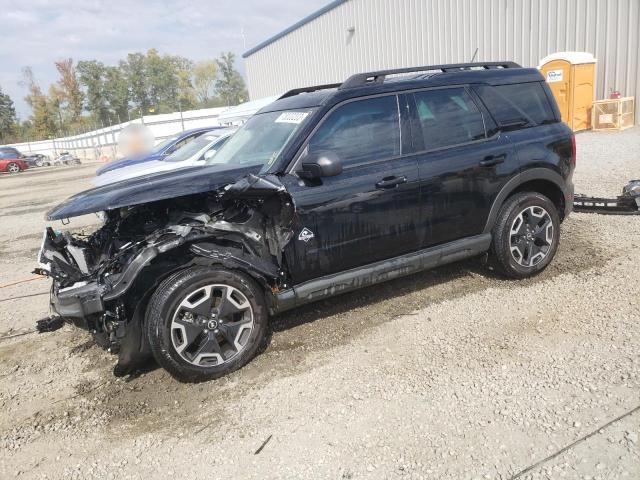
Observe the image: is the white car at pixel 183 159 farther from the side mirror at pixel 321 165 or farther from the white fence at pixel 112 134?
the white fence at pixel 112 134

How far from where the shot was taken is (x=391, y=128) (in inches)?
161

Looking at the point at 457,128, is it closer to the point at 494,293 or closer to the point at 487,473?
the point at 494,293

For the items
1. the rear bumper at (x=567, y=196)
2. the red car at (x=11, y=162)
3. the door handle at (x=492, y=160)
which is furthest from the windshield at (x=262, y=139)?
the red car at (x=11, y=162)

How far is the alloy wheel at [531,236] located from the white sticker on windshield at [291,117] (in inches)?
84.6

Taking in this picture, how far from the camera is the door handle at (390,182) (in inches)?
155

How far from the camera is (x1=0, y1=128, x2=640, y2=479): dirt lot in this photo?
2.68m

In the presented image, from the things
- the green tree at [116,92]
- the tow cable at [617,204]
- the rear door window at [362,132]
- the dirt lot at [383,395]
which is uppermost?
the green tree at [116,92]

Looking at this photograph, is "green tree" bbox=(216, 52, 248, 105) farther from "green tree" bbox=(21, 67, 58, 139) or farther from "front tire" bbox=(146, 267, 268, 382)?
"front tire" bbox=(146, 267, 268, 382)

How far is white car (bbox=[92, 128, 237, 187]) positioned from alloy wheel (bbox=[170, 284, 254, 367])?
6629 millimetres

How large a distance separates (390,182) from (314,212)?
679 millimetres

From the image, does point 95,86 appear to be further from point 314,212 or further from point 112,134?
point 314,212

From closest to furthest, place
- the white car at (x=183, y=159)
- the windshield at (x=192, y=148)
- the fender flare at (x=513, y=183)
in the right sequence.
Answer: the fender flare at (x=513, y=183) → the white car at (x=183, y=159) → the windshield at (x=192, y=148)

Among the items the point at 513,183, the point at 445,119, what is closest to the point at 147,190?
the point at 445,119

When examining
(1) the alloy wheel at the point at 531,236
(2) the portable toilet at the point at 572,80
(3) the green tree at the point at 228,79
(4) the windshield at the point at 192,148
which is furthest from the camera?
(3) the green tree at the point at 228,79
